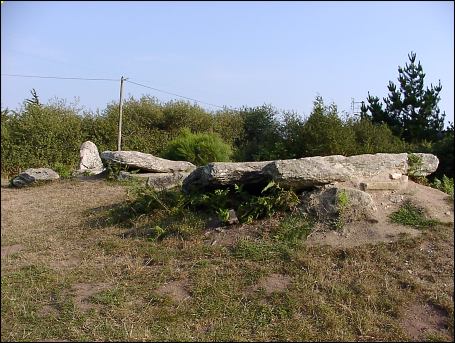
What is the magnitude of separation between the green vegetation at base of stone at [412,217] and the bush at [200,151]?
7.82 metres

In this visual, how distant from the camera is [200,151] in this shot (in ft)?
43.5

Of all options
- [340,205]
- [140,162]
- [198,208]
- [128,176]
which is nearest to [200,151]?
[140,162]

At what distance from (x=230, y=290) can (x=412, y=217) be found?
2.45 metres

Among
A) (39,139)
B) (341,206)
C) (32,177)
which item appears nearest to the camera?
(341,206)

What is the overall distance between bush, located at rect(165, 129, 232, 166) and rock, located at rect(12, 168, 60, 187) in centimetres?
342

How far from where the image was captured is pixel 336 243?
4.99 metres

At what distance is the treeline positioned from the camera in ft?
38.8

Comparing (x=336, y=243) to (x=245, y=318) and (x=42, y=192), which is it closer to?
(x=245, y=318)

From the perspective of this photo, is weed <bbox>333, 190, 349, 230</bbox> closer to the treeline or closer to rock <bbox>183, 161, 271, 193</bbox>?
rock <bbox>183, 161, 271, 193</bbox>

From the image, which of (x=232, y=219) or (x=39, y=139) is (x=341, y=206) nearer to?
(x=232, y=219)

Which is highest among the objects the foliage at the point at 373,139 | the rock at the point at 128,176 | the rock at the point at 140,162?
the foliage at the point at 373,139

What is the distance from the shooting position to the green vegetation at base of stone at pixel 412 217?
520 cm

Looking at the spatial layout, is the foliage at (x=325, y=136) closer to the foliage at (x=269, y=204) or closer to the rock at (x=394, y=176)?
the rock at (x=394, y=176)

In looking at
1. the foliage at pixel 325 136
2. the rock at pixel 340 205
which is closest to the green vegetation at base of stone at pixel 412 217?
the rock at pixel 340 205
